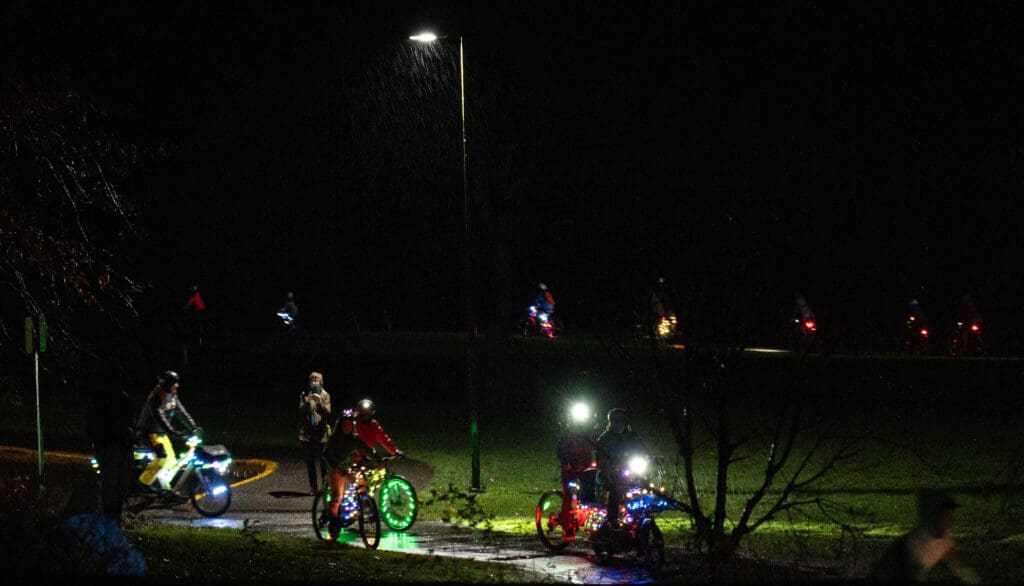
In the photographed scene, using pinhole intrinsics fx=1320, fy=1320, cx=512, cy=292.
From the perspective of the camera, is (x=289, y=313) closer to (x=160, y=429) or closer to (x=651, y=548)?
(x=160, y=429)

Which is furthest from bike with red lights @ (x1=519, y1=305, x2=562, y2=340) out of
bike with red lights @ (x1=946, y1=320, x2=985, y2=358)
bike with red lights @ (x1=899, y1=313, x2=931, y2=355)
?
bike with red lights @ (x1=946, y1=320, x2=985, y2=358)

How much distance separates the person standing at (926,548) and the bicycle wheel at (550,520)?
25.7 ft

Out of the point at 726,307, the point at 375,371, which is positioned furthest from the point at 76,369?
the point at 375,371

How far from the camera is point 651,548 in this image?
45.1 feet

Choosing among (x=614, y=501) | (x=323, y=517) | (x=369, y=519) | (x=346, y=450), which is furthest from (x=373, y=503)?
(x=614, y=501)

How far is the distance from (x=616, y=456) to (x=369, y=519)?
3115mm

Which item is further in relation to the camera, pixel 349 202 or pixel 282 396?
pixel 349 202

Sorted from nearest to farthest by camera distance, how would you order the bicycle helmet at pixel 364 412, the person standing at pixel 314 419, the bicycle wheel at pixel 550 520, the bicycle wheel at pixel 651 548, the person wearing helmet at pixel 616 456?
the bicycle wheel at pixel 651 548 → the person wearing helmet at pixel 616 456 → the bicycle wheel at pixel 550 520 → the bicycle helmet at pixel 364 412 → the person standing at pixel 314 419

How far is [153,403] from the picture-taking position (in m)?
17.7

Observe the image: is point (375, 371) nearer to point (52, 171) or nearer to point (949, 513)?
point (52, 171)

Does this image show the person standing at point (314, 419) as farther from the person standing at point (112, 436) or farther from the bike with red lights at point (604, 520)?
the bike with red lights at point (604, 520)

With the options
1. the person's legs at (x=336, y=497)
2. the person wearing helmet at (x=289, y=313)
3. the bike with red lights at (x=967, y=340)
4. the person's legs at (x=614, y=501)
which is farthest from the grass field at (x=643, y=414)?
the person wearing helmet at (x=289, y=313)

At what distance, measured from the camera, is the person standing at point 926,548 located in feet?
23.3

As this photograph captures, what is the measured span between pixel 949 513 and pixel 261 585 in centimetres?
420
